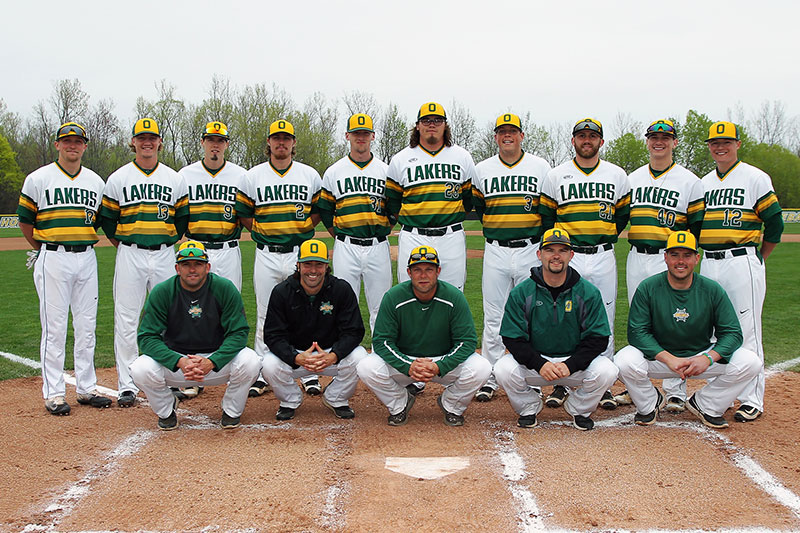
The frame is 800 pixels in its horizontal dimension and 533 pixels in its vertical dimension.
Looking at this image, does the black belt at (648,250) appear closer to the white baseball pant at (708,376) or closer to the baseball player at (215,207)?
the white baseball pant at (708,376)

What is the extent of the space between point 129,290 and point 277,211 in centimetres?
152

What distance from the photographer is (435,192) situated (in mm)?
5941

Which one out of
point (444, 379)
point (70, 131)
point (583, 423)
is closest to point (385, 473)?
point (444, 379)

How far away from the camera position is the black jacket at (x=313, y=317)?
5379 mm

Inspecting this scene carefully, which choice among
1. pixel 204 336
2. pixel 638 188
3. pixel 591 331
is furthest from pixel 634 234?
pixel 204 336

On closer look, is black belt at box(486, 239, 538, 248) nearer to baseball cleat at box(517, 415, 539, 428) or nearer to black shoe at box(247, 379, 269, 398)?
baseball cleat at box(517, 415, 539, 428)

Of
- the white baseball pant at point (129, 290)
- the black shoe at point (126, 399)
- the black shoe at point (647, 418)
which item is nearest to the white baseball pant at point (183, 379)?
the black shoe at point (126, 399)

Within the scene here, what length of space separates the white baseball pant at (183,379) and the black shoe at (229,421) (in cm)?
2

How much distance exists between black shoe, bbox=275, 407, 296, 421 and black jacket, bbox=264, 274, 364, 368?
490mm

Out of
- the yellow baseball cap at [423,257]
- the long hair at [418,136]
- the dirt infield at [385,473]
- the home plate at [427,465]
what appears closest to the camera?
the dirt infield at [385,473]

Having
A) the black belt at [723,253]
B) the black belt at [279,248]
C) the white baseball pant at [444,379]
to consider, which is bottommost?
the white baseball pant at [444,379]

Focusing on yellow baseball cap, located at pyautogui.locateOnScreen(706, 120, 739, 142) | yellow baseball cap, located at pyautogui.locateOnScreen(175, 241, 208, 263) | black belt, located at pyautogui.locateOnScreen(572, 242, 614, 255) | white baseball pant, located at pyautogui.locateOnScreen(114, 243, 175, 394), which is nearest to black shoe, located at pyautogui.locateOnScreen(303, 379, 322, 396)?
white baseball pant, located at pyautogui.locateOnScreen(114, 243, 175, 394)

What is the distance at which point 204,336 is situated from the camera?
17.4 ft

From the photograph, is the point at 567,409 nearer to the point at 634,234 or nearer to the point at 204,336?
the point at 634,234
